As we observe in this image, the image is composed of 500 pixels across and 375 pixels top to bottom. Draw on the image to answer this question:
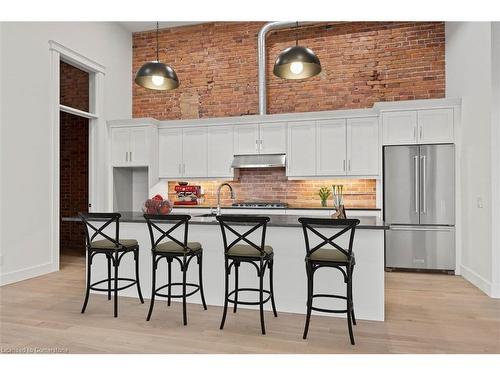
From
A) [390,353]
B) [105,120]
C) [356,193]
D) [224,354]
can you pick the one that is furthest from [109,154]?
[390,353]

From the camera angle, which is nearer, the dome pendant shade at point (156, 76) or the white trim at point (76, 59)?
the dome pendant shade at point (156, 76)

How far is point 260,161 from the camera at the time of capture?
19.9ft

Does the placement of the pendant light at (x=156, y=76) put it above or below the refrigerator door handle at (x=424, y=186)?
above

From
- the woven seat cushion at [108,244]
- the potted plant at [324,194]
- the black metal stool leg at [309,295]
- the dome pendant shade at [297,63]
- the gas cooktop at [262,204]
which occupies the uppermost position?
the dome pendant shade at [297,63]

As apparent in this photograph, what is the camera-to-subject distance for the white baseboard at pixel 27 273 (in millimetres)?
4597

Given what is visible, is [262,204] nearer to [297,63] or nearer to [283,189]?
[283,189]

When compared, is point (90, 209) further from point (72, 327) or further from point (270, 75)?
point (270, 75)

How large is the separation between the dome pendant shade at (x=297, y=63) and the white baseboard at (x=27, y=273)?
4.26 metres

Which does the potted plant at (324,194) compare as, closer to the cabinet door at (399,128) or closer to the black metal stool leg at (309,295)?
the cabinet door at (399,128)

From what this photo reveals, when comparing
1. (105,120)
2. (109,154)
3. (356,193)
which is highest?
(105,120)

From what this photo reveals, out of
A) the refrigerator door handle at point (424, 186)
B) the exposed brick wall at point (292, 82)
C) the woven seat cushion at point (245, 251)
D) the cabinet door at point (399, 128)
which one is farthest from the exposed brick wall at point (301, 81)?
the woven seat cushion at point (245, 251)

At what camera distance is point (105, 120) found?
21.7ft

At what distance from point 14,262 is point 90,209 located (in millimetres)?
1841

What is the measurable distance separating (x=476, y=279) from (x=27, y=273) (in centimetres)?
599
